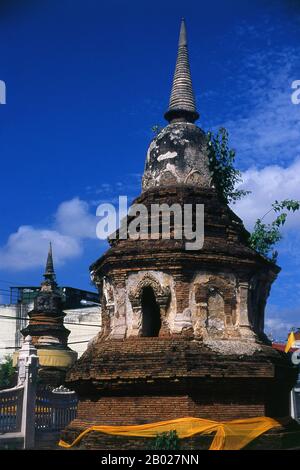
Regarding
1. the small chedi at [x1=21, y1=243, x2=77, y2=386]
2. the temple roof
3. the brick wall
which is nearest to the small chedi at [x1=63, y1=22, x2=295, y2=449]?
the brick wall

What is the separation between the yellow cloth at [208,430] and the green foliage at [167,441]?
0.21 metres

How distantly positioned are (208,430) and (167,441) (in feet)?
3.52

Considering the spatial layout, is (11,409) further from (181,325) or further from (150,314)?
(181,325)

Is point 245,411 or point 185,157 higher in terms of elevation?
point 185,157

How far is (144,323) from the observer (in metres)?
17.2

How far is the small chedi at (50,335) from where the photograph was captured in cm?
2953

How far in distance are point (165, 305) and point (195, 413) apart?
9.57 ft

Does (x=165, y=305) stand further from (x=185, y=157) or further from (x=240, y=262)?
(x=185, y=157)

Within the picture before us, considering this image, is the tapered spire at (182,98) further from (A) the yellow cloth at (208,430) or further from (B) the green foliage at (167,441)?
(B) the green foliage at (167,441)

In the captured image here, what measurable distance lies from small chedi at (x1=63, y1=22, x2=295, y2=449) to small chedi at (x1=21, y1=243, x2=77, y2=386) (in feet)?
39.1

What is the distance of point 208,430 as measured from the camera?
48.5ft

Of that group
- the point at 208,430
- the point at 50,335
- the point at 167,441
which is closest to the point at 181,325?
the point at 208,430
